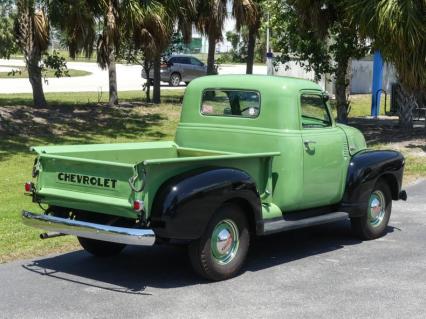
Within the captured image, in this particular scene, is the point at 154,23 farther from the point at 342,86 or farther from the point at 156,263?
the point at 156,263

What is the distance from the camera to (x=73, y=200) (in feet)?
19.5

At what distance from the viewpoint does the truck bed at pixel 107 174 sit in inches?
217

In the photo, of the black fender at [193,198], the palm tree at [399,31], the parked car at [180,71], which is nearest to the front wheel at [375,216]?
the black fender at [193,198]

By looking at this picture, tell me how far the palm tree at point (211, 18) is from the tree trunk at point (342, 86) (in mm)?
6189

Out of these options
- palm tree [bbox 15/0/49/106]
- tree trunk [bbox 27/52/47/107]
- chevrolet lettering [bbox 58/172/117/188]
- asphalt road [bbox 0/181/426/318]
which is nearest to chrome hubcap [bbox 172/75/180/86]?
tree trunk [bbox 27/52/47/107]

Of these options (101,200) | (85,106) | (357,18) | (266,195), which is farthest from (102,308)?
(85,106)

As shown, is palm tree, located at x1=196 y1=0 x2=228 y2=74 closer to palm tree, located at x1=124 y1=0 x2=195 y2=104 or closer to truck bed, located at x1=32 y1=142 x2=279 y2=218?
palm tree, located at x1=124 y1=0 x2=195 y2=104

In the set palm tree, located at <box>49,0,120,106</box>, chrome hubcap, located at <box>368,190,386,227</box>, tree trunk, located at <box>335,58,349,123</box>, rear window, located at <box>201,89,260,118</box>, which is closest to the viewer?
rear window, located at <box>201,89,260,118</box>

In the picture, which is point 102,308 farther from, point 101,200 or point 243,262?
point 243,262

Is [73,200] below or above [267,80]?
below

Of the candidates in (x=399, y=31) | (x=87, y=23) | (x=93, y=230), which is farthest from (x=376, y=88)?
(x=93, y=230)

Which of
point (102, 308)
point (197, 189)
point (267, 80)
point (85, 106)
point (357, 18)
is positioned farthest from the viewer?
point (85, 106)

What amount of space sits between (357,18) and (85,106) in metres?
9.19

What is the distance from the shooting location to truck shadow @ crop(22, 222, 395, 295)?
602 cm
